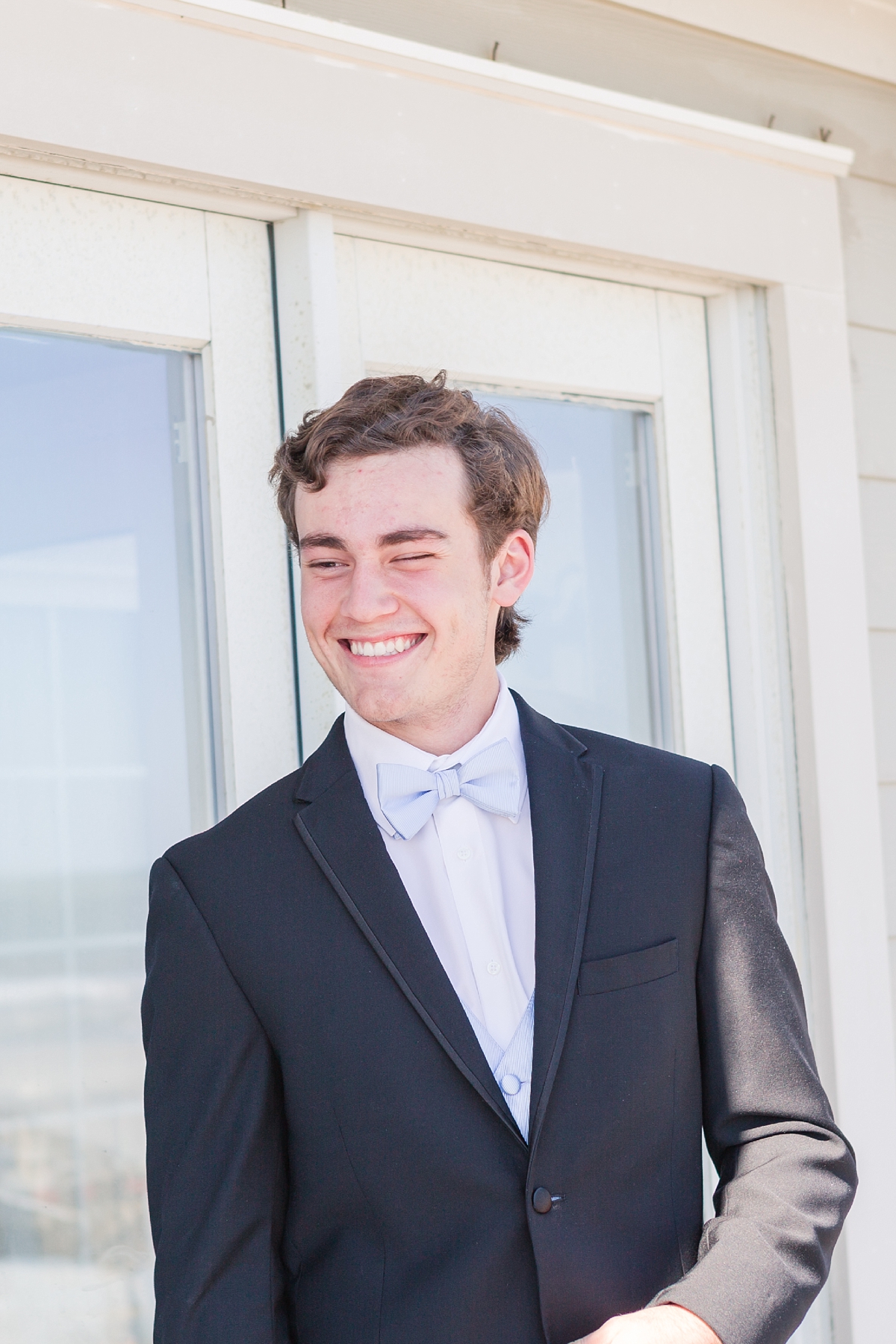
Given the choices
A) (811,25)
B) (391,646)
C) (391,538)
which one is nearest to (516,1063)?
(391,646)

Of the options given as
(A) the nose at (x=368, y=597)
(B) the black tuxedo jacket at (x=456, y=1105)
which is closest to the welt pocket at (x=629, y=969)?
(B) the black tuxedo jacket at (x=456, y=1105)

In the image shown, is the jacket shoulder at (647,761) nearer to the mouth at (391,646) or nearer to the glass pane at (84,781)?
the mouth at (391,646)

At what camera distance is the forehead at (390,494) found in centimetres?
153

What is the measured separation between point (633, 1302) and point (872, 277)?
1.94 m

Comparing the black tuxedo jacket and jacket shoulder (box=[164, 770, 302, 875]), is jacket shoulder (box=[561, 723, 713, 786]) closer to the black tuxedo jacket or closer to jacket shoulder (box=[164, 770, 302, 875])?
the black tuxedo jacket

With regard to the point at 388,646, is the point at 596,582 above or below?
above

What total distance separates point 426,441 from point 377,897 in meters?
0.50

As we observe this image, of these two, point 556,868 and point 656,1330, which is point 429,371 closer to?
point 556,868

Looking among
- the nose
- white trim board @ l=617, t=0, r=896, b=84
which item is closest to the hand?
the nose

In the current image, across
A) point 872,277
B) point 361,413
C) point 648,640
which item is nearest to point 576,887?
point 361,413

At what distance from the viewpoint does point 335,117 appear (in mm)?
2010

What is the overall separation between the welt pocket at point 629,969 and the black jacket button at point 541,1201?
0.64 feet

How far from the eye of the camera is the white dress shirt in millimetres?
1473

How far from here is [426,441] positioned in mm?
1580
